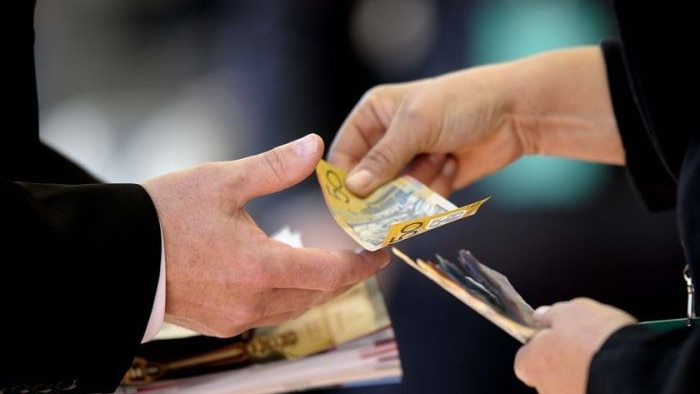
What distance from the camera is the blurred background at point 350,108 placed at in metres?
1.95

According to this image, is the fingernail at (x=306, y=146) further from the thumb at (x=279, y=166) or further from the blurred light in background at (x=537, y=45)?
the blurred light in background at (x=537, y=45)

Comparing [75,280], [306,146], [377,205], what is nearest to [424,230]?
[306,146]

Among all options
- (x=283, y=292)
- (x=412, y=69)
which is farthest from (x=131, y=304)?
(x=412, y=69)

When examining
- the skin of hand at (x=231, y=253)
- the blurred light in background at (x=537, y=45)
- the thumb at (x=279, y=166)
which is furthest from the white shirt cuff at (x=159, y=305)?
the blurred light in background at (x=537, y=45)

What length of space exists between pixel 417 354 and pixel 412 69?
2.97ft

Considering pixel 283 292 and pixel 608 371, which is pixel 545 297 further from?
pixel 608 371

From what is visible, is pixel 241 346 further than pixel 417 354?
No

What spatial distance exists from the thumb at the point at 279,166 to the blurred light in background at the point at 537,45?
130cm

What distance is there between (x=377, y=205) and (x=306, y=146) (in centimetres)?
27

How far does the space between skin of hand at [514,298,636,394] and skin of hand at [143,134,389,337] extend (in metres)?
0.27

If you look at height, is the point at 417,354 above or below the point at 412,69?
below

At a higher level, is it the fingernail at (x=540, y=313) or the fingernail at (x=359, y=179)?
the fingernail at (x=359, y=179)

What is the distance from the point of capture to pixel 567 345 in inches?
28.8

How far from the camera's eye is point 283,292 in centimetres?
96
